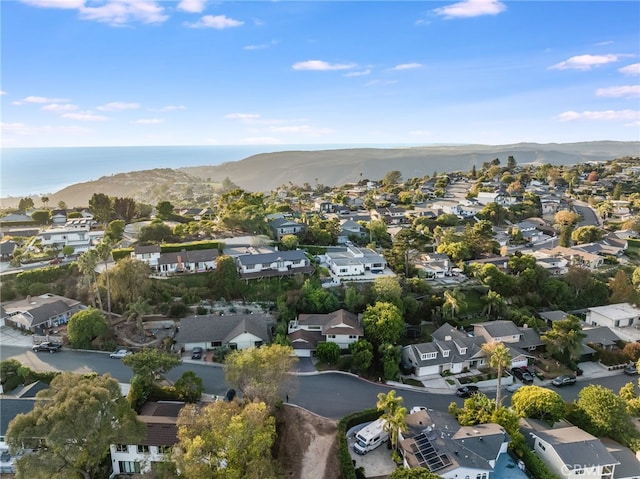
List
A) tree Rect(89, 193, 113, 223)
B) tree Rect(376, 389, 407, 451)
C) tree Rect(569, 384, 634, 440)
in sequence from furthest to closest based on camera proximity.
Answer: tree Rect(89, 193, 113, 223), tree Rect(569, 384, 634, 440), tree Rect(376, 389, 407, 451)

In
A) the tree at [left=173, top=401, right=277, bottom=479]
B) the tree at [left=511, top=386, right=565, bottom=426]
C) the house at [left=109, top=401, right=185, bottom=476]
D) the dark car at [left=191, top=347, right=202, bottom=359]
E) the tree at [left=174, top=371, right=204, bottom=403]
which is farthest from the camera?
the dark car at [left=191, top=347, right=202, bottom=359]

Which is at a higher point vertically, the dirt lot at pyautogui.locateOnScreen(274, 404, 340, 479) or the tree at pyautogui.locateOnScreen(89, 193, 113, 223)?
the tree at pyautogui.locateOnScreen(89, 193, 113, 223)

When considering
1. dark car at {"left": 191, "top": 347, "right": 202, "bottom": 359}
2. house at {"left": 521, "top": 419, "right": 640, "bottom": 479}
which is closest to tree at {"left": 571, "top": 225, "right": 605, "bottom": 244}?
house at {"left": 521, "top": 419, "right": 640, "bottom": 479}

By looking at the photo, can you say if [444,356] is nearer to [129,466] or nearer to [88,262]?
[129,466]

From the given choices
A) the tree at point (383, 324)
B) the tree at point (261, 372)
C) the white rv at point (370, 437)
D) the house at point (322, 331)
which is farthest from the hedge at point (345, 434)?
the house at point (322, 331)

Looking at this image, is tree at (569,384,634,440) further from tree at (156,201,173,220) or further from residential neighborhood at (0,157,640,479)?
tree at (156,201,173,220)

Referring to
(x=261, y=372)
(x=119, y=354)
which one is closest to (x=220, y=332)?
(x=119, y=354)

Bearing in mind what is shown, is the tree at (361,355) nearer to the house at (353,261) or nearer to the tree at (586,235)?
the house at (353,261)
